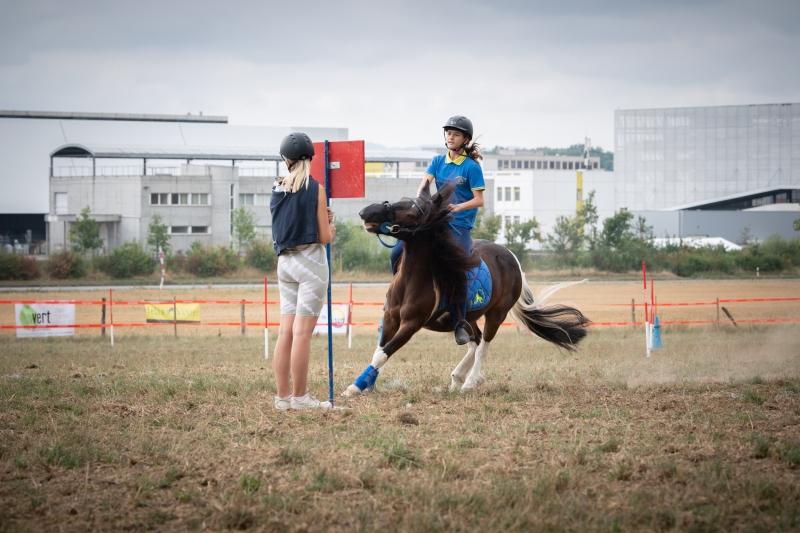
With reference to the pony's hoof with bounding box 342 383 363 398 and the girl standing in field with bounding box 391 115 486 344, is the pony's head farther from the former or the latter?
the pony's hoof with bounding box 342 383 363 398

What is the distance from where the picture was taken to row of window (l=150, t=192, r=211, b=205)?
71.2 metres

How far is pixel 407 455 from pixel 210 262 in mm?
54798

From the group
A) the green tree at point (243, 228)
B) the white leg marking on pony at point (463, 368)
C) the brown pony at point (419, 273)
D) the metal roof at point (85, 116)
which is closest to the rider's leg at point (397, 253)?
the brown pony at point (419, 273)

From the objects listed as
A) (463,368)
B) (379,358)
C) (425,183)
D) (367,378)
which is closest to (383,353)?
(379,358)

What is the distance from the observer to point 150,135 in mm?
77688

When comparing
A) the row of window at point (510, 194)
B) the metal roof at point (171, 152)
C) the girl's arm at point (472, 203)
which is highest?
the metal roof at point (171, 152)

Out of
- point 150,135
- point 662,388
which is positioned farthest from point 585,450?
point 150,135

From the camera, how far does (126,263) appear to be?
185 ft

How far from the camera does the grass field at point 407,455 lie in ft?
15.3

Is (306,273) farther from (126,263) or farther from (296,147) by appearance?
(126,263)

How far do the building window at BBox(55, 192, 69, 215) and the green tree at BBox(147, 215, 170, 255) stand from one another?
35.1 feet

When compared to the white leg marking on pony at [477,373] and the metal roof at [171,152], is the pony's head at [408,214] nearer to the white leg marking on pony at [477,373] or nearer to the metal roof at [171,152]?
the white leg marking on pony at [477,373]

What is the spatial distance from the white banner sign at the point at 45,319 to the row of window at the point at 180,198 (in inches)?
1901

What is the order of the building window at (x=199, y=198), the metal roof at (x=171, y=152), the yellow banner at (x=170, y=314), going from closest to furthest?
the yellow banner at (x=170, y=314) < the building window at (x=199, y=198) < the metal roof at (x=171, y=152)
